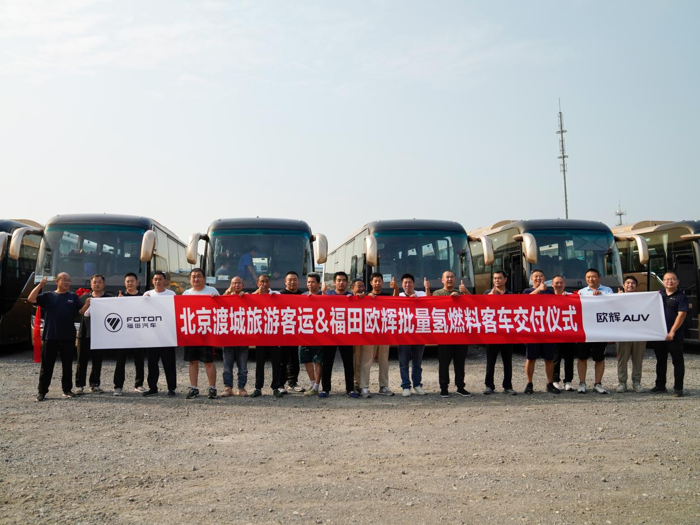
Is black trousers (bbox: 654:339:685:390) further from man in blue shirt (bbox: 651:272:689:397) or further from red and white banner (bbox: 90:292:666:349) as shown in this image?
red and white banner (bbox: 90:292:666:349)

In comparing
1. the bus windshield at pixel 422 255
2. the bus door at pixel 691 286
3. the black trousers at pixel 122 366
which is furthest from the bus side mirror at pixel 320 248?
the bus door at pixel 691 286

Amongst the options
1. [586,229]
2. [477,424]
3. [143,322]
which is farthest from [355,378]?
[586,229]

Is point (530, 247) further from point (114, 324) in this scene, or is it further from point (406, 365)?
point (114, 324)

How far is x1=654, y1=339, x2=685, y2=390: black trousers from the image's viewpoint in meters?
8.95

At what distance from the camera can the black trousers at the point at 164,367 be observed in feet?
30.1

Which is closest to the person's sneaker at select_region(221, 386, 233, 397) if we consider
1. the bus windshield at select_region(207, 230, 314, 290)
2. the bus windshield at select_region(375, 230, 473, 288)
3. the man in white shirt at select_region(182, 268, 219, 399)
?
the man in white shirt at select_region(182, 268, 219, 399)

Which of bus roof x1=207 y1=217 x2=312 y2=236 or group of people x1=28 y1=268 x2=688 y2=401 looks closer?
group of people x1=28 y1=268 x2=688 y2=401

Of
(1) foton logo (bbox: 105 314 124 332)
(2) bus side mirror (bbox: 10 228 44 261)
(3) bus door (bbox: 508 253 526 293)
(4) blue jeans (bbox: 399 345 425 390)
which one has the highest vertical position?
(2) bus side mirror (bbox: 10 228 44 261)

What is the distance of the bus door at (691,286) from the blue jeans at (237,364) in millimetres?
10735

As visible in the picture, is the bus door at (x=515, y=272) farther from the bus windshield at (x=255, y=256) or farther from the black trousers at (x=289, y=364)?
the black trousers at (x=289, y=364)

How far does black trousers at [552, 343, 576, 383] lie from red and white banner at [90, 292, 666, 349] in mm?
271

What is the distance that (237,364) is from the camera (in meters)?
9.38

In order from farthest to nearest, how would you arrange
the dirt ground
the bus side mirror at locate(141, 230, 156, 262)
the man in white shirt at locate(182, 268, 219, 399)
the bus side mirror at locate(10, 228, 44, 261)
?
1. the bus side mirror at locate(141, 230, 156, 262)
2. the bus side mirror at locate(10, 228, 44, 261)
3. the man in white shirt at locate(182, 268, 219, 399)
4. the dirt ground

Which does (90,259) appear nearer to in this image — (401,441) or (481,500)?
(401,441)
